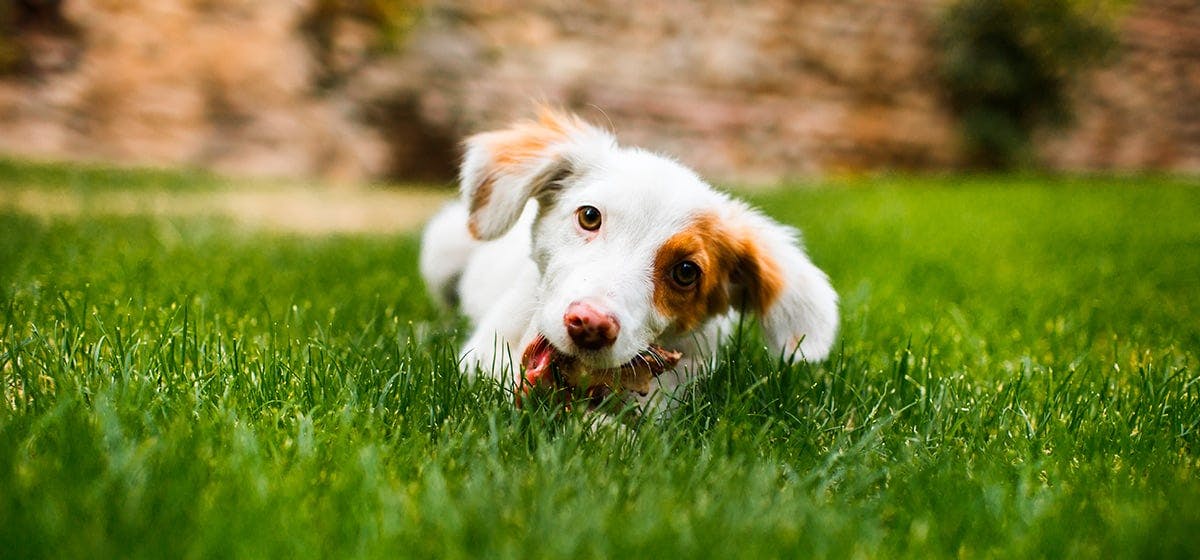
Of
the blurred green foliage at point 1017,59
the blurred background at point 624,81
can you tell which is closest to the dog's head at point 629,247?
the blurred background at point 624,81

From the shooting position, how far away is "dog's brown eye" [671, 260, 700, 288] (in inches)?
67.7

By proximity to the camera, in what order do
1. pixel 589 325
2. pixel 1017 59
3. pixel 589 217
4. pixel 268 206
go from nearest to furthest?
pixel 589 325, pixel 589 217, pixel 268 206, pixel 1017 59

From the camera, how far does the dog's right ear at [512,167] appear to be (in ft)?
6.37

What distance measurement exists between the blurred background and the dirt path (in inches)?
48.9

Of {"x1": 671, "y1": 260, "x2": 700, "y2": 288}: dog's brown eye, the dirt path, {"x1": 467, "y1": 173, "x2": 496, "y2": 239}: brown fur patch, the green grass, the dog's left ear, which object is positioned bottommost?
the dirt path

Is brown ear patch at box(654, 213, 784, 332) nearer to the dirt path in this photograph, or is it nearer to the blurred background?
the dirt path

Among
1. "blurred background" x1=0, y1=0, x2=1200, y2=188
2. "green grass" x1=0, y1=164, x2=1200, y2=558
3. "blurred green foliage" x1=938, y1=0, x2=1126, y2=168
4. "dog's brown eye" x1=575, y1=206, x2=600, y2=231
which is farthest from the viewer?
"blurred green foliage" x1=938, y1=0, x2=1126, y2=168

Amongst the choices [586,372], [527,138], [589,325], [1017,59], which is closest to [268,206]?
[527,138]

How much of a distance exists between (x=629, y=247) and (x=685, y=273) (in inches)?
5.0

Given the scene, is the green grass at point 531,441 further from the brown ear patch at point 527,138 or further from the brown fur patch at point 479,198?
the brown ear patch at point 527,138

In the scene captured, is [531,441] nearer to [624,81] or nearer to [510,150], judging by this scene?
[510,150]

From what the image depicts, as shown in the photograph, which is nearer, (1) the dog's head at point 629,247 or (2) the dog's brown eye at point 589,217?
(1) the dog's head at point 629,247

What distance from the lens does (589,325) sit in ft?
5.05

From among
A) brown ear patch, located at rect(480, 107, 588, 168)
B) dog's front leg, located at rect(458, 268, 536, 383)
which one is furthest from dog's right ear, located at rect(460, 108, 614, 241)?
dog's front leg, located at rect(458, 268, 536, 383)
